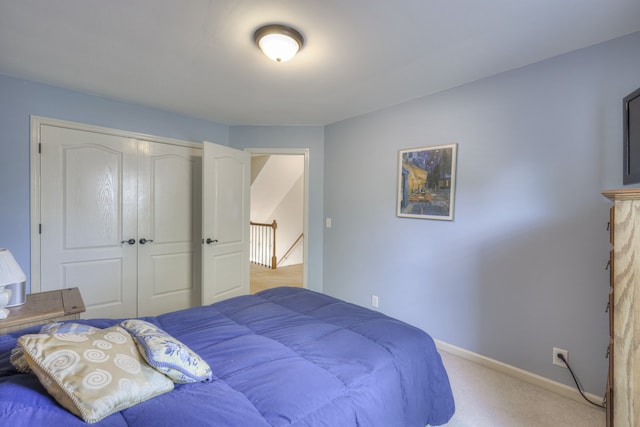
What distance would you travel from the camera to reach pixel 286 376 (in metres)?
1.10

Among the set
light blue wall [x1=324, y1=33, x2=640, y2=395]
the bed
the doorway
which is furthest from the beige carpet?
the bed

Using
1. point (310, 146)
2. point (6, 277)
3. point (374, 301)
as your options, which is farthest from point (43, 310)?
point (310, 146)

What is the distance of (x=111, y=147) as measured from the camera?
2.85m

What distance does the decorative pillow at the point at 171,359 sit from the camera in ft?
3.29

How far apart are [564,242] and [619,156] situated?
0.60 m

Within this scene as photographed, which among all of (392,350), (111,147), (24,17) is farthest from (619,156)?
(111,147)

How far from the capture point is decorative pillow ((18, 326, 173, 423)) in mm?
823

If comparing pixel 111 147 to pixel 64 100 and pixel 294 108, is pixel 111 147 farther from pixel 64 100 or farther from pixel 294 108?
pixel 294 108

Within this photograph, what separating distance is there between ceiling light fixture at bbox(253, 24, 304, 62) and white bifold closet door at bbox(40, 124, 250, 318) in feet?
5.48

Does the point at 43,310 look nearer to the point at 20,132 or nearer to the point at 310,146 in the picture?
the point at 20,132

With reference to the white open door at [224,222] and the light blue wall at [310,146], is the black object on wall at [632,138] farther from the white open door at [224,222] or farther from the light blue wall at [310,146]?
the white open door at [224,222]

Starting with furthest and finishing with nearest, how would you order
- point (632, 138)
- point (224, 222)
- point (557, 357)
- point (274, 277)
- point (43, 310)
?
point (274, 277) < point (224, 222) < point (557, 357) < point (43, 310) < point (632, 138)

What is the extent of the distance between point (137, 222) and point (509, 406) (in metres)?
3.48

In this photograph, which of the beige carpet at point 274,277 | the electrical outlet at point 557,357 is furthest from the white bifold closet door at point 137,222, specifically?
the electrical outlet at point 557,357
